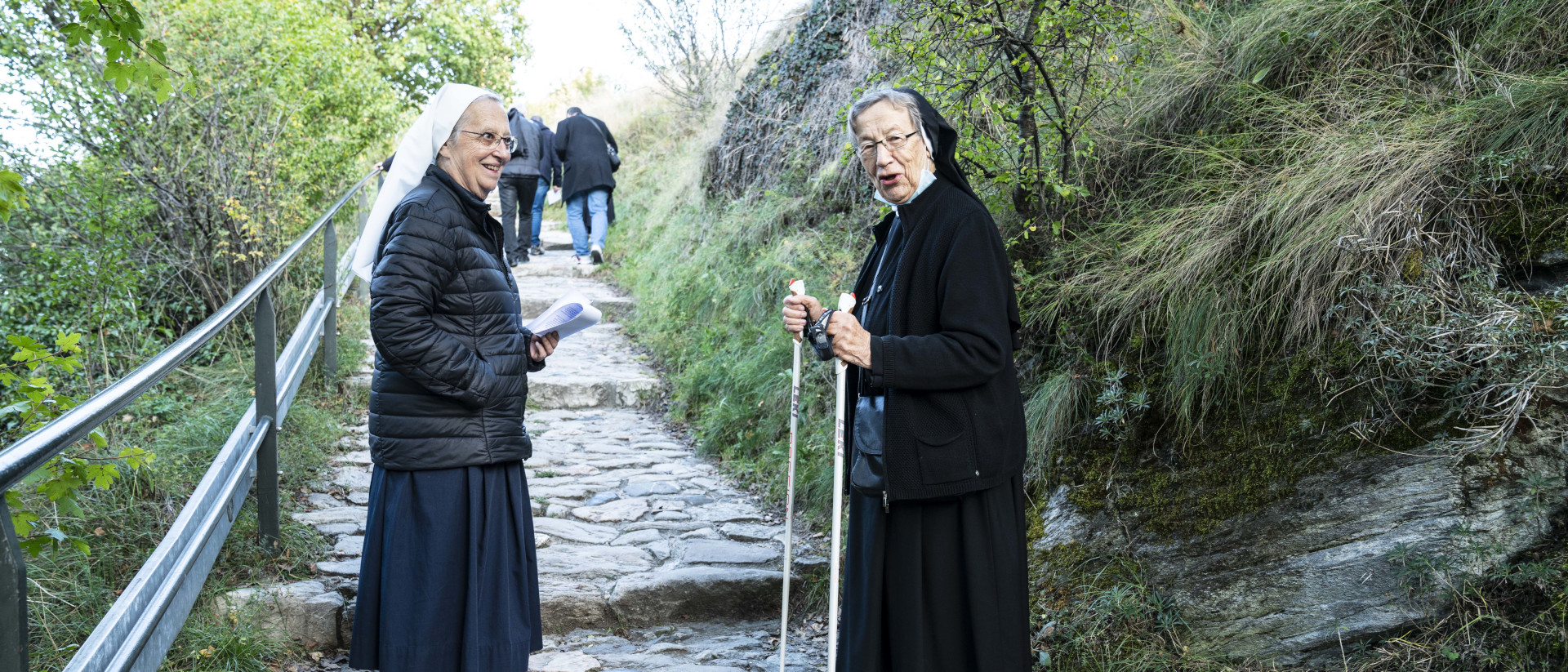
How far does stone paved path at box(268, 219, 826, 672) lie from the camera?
362 cm

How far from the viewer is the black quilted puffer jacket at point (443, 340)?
2.46m

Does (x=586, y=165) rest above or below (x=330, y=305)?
above

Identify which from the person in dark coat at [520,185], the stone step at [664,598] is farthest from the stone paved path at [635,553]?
the person in dark coat at [520,185]

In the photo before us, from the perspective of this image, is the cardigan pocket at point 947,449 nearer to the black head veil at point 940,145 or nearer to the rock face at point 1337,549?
the black head veil at point 940,145

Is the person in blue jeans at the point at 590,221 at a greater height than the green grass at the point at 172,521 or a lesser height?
greater

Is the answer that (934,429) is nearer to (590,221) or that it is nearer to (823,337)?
(823,337)

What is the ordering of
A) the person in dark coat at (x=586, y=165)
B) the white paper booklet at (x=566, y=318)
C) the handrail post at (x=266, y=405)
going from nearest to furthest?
the white paper booklet at (x=566, y=318), the handrail post at (x=266, y=405), the person in dark coat at (x=586, y=165)

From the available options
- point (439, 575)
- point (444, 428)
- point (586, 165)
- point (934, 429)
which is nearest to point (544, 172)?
point (586, 165)

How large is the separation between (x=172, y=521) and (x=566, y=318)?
193 cm

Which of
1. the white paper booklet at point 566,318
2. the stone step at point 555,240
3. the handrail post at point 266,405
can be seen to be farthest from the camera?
the stone step at point 555,240

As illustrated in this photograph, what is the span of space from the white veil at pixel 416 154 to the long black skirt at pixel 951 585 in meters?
1.55

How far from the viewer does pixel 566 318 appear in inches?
111

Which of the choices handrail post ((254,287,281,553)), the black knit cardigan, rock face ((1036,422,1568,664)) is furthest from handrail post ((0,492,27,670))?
rock face ((1036,422,1568,664))

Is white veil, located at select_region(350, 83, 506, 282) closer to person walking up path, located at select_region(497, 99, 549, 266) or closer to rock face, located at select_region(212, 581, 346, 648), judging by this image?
→ rock face, located at select_region(212, 581, 346, 648)
